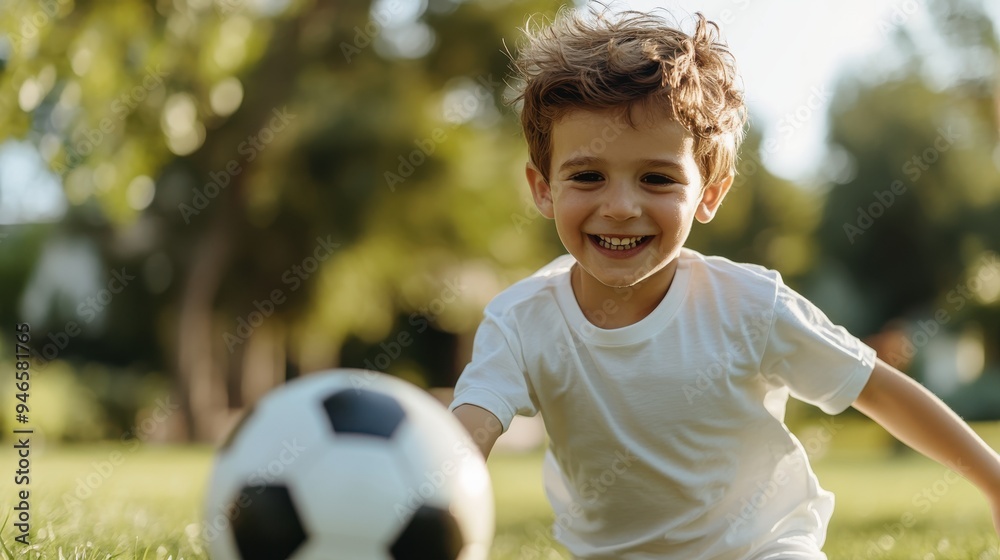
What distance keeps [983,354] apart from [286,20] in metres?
12.7

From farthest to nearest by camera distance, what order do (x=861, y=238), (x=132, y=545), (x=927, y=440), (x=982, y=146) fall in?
(x=861, y=238) → (x=982, y=146) → (x=132, y=545) → (x=927, y=440)

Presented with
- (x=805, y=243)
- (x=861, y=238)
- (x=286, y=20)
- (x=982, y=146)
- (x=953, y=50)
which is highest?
(x=286, y=20)

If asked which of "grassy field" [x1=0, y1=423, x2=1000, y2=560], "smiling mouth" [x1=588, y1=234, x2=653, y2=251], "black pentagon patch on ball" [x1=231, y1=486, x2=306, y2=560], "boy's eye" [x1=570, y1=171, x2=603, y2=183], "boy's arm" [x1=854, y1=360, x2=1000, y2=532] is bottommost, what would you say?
"grassy field" [x1=0, y1=423, x2=1000, y2=560]

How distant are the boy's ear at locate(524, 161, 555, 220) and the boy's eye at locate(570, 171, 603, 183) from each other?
25cm

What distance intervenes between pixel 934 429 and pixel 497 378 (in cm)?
115

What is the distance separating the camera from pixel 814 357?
2566 mm

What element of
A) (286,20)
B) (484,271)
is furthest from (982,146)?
(286,20)

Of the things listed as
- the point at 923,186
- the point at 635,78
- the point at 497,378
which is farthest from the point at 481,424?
the point at 923,186

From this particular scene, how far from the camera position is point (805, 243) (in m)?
21.2

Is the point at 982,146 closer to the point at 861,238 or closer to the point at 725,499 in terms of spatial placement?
the point at 861,238

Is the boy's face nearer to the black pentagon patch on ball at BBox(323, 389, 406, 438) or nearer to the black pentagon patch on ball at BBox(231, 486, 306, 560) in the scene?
the black pentagon patch on ball at BBox(323, 389, 406, 438)

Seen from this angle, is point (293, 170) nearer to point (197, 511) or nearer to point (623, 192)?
point (197, 511)

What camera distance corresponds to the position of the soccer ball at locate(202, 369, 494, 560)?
1.83 meters

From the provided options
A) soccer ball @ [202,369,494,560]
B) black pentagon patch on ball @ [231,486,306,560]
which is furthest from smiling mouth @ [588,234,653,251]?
black pentagon patch on ball @ [231,486,306,560]
